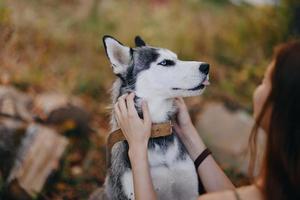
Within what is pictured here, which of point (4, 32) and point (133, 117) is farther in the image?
point (4, 32)

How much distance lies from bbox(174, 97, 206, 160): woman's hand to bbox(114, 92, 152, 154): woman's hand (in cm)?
24

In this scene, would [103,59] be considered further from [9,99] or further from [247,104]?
[9,99]

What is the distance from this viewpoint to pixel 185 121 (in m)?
2.63

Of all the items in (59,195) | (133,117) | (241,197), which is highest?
(133,117)

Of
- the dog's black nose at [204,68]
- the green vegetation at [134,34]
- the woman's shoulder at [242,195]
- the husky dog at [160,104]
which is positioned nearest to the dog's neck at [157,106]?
the husky dog at [160,104]

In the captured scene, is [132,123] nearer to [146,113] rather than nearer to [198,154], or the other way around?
[146,113]

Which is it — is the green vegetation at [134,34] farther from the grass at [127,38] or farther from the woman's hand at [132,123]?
the woman's hand at [132,123]

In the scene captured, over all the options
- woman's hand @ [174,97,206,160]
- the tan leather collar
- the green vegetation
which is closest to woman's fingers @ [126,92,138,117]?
the tan leather collar

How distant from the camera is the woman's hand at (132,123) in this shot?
2.29m

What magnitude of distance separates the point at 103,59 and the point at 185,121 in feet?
13.1

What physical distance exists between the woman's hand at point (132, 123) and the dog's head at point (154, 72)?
0.41 ft

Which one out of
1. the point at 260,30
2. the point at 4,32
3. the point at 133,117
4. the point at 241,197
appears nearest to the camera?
the point at 241,197

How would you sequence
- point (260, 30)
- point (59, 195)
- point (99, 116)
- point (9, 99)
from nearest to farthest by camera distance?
point (59, 195) → point (9, 99) → point (99, 116) → point (260, 30)

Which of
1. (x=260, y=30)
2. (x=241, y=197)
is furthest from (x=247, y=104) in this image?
(x=241, y=197)
